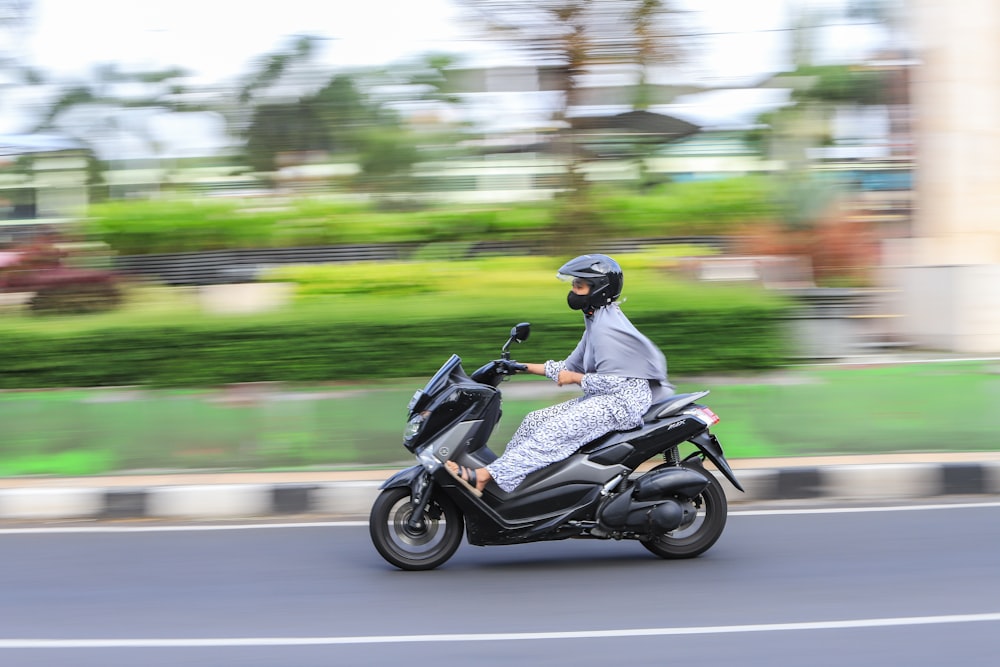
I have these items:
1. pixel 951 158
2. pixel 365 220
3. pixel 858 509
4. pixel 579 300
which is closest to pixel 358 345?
pixel 579 300

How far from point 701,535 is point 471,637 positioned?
1.63 meters

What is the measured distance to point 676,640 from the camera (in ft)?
13.9

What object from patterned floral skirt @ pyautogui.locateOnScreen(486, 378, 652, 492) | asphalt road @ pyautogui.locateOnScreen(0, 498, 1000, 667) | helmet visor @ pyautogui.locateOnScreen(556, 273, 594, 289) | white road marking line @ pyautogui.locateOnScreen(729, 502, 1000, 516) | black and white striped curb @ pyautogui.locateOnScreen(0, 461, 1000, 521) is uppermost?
helmet visor @ pyautogui.locateOnScreen(556, 273, 594, 289)

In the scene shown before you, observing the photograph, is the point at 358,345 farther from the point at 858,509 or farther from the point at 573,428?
the point at 858,509

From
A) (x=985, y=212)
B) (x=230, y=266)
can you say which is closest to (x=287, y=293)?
(x=230, y=266)

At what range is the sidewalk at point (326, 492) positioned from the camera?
7.08 meters

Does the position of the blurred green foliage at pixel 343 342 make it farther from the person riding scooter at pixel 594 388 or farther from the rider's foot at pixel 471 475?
the rider's foot at pixel 471 475

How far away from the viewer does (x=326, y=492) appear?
707 cm

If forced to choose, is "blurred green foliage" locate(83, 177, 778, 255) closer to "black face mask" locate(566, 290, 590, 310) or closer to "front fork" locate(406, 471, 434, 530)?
"black face mask" locate(566, 290, 590, 310)

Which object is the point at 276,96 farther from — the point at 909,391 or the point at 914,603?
the point at 914,603

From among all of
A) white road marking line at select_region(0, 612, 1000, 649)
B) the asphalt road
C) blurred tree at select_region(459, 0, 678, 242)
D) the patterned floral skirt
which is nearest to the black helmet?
the patterned floral skirt

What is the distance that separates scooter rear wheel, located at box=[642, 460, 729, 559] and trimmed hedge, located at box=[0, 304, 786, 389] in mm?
3655

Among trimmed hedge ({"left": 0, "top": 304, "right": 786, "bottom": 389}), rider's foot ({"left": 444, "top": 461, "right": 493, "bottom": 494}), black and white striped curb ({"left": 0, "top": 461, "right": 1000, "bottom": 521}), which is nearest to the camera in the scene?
rider's foot ({"left": 444, "top": 461, "right": 493, "bottom": 494})

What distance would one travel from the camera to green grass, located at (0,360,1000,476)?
8062mm
